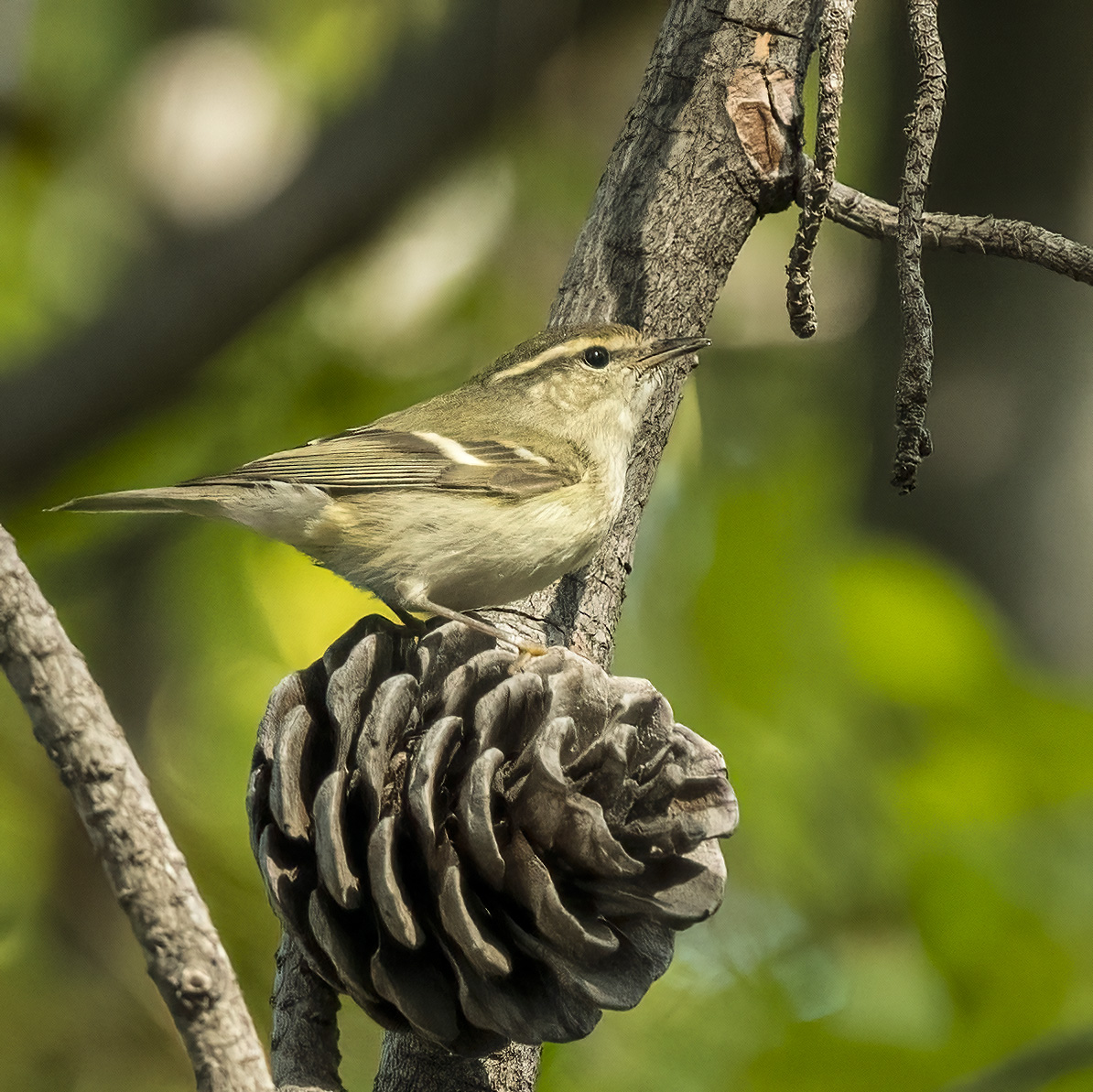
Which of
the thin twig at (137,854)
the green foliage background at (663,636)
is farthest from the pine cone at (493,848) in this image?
the green foliage background at (663,636)

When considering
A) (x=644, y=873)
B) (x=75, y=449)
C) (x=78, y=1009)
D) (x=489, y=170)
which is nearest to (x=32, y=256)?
(x=75, y=449)

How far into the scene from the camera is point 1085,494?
275 cm

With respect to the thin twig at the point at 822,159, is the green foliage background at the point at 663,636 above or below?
below

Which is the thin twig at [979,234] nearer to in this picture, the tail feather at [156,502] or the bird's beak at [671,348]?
the bird's beak at [671,348]

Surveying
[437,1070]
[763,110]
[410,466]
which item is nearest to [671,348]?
[763,110]

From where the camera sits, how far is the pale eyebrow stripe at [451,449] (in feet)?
7.13

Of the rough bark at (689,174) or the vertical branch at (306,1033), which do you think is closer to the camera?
the vertical branch at (306,1033)

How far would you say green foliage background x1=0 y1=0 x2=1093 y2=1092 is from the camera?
170cm

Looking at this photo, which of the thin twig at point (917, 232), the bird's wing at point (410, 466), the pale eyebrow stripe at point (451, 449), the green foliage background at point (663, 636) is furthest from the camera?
the pale eyebrow stripe at point (451, 449)

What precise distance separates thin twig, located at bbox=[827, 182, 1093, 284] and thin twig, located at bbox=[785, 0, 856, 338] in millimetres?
105

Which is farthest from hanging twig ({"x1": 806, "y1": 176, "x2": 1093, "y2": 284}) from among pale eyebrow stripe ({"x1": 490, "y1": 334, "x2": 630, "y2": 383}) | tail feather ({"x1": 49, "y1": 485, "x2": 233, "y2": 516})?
tail feather ({"x1": 49, "y1": 485, "x2": 233, "y2": 516})

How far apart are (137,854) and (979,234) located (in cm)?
132

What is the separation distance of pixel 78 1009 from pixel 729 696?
5.43ft

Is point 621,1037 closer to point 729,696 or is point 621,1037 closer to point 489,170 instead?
point 729,696
